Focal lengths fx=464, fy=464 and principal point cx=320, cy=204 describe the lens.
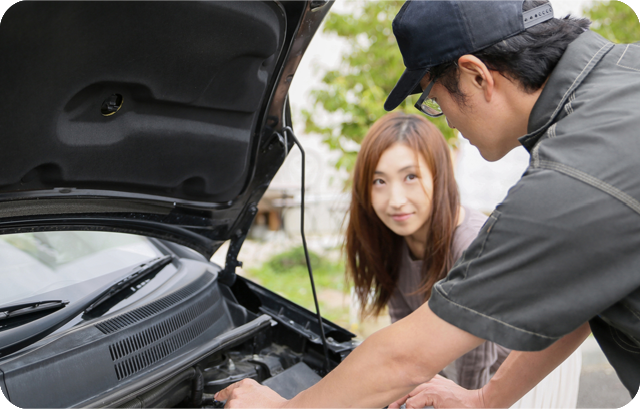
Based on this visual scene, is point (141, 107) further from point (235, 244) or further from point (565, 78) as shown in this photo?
point (565, 78)

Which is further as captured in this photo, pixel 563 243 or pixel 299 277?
pixel 299 277

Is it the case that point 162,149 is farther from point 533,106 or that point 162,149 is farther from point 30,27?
point 533,106

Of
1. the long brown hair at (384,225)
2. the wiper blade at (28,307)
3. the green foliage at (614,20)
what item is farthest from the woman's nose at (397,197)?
the green foliage at (614,20)

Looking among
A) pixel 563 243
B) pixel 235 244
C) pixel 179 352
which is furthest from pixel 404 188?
pixel 563 243

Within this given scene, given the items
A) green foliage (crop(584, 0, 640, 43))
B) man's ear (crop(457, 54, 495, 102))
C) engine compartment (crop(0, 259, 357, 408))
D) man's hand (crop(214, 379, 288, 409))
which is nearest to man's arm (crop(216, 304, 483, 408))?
man's hand (crop(214, 379, 288, 409))

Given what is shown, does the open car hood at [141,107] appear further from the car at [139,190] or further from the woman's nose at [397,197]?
the woman's nose at [397,197]

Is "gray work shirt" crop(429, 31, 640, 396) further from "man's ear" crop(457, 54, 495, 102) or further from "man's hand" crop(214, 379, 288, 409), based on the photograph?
"man's hand" crop(214, 379, 288, 409)

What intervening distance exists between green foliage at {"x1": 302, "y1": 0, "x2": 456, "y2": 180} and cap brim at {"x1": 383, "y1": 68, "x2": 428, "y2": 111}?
2.41m

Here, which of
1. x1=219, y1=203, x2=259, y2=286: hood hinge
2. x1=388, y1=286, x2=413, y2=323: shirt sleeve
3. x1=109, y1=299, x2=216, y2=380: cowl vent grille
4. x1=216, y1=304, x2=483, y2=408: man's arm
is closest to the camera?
x1=216, y1=304, x2=483, y2=408: man's arm

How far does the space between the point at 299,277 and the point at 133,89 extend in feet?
13.5

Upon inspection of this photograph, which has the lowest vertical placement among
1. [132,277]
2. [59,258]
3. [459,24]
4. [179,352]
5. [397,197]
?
[179,352]

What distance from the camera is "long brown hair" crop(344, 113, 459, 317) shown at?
2064 millimetres

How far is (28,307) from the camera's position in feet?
4.19

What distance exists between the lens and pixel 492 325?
0.86 meters
